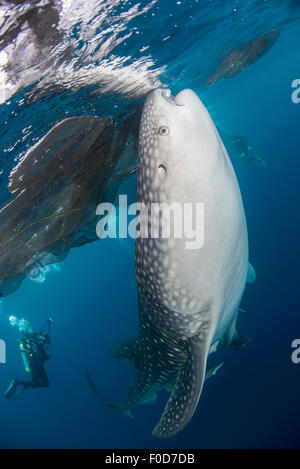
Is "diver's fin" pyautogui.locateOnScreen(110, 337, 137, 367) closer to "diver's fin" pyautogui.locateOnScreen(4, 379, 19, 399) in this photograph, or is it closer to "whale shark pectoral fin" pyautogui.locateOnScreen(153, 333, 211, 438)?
"whale shark pectoral fin" pyautogui.locateOnScreen(153, 333, 211, 438)

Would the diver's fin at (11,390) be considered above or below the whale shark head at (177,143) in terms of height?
below

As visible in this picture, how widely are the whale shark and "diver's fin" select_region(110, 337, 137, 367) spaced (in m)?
1.39

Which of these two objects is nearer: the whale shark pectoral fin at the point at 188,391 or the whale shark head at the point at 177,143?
the whale shark head at the point at 177,143

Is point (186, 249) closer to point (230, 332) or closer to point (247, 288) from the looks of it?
point (230, 332)

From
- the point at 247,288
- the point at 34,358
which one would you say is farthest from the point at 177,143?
the point at 247,288

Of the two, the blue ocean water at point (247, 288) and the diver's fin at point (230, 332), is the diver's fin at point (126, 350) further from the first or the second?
the blue ocean water at point (247, 288)

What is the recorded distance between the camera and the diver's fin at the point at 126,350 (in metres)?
5.54

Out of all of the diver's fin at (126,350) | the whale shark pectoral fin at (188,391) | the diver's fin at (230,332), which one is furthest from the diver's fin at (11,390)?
the diver's fin at (230,332)

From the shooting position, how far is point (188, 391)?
133 inches

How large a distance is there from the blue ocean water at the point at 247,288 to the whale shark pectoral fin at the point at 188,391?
15.8ft

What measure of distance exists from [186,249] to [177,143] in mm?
1037

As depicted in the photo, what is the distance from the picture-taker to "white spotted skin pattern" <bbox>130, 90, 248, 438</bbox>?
235cm

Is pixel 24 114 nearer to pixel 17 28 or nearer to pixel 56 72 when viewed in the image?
pixel 56 72

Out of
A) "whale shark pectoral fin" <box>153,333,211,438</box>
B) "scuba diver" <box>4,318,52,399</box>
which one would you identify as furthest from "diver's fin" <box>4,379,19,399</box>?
"whale shark pectoral fin" <box>153,333,211,438</box>
